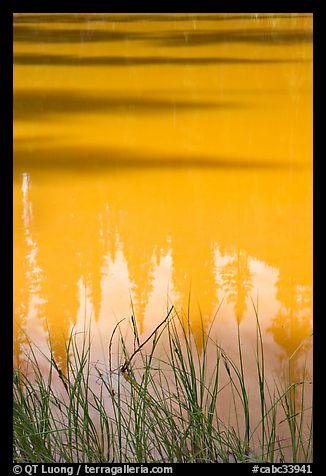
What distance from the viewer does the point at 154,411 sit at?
2045 millimetres

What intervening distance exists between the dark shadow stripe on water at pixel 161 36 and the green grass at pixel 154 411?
195cm

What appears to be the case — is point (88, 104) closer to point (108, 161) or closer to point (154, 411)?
point (108, 161)

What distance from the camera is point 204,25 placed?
3.98m

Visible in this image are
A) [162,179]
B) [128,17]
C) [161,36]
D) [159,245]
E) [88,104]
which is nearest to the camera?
[159,245]

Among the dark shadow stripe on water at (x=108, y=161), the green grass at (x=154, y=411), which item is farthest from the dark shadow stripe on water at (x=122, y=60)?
the green grass at (x=154, y=411)

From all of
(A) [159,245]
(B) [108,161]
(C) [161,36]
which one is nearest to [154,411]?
(A) [159,245]

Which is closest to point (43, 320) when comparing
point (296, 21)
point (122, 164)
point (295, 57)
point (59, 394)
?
point (59, 394)

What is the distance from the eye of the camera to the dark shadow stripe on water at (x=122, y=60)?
360cm

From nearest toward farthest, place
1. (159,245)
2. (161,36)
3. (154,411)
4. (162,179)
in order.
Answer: (154,411)
(159,245)
(162,179)
(161,36)

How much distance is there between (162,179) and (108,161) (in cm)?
24

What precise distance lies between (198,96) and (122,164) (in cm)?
53

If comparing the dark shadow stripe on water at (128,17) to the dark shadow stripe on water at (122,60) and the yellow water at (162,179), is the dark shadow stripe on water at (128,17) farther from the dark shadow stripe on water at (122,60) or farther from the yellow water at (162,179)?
the dark shadow stripe on water at (122,60)

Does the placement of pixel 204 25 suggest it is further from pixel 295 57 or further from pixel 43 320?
pixel 43 320
